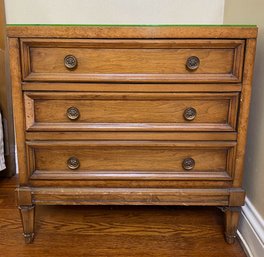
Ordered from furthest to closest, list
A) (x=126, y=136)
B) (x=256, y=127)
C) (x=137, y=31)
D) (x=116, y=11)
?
(x=116, y=11) < (x=256, y=127) < (x=126, y=136) < (x=137, y=31)

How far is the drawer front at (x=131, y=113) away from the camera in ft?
3.42

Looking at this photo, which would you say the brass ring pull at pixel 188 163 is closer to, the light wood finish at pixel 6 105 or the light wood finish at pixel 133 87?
the light wood finish at pixel 133 87

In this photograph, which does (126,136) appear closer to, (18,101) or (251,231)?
(18,101)

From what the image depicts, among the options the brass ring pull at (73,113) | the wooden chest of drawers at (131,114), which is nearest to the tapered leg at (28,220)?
the wooden chest of drawers at (131,114)

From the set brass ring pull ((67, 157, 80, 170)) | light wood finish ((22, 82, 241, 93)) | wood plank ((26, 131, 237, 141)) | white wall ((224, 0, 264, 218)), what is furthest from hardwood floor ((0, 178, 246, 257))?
light wood finish ((22, 82, 241, 93))

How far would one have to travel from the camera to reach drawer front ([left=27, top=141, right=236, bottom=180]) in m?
1.09

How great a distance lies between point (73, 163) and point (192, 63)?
0.57 meters

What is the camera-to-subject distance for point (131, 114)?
3.48 ft

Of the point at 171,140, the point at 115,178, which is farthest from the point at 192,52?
the point at 115,178

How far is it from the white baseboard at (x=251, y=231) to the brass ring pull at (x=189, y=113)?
18.3 inches

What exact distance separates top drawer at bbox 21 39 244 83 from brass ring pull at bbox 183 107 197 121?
0.10 meters

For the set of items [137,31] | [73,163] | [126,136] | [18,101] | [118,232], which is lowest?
[118,232]

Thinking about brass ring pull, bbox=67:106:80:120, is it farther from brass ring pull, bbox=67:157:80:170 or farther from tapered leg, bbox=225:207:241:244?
tapered leg, bbox=225:207:241:244

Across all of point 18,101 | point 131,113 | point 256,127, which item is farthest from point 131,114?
point 256,127
